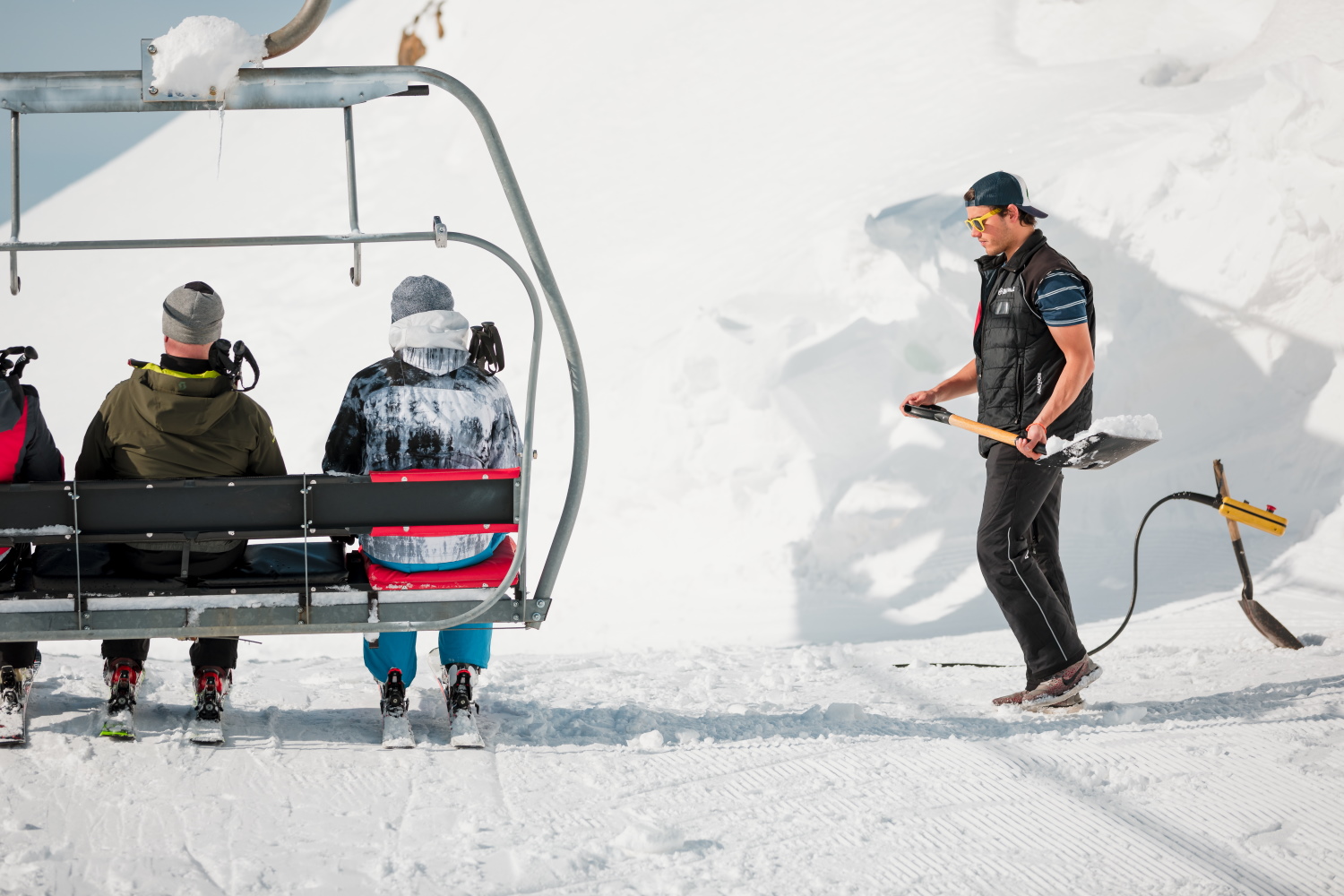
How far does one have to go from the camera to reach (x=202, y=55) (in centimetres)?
267

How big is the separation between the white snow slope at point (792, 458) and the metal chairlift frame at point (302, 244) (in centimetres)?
34

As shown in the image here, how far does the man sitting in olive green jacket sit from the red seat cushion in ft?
1.38

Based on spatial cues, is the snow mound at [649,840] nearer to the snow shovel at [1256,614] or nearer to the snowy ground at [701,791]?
the snowy ground at [701,791]

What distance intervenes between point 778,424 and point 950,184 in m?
2.99

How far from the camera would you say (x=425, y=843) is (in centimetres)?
257

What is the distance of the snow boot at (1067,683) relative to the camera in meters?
3.60

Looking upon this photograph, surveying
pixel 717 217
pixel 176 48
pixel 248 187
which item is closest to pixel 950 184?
pixel 717 217

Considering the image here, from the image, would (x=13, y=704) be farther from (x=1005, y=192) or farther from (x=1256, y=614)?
(x=1256, y=614)

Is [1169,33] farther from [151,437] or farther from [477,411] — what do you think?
[151,437]

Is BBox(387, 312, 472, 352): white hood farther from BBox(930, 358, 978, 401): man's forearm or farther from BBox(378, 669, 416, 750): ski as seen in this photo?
BBox(930, 358, 978, 401): man's forearm

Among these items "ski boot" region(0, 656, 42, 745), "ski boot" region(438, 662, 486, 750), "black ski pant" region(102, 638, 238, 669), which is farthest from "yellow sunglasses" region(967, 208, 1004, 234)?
"ski boot" region(0, 656, 42, 745)

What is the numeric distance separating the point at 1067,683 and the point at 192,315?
9.79 ft

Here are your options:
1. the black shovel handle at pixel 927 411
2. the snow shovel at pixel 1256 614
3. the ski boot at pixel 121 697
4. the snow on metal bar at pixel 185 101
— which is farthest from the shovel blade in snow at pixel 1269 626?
the ski boot at pixel 121 697

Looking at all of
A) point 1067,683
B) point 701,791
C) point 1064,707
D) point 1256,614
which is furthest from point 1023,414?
point 1256,614
